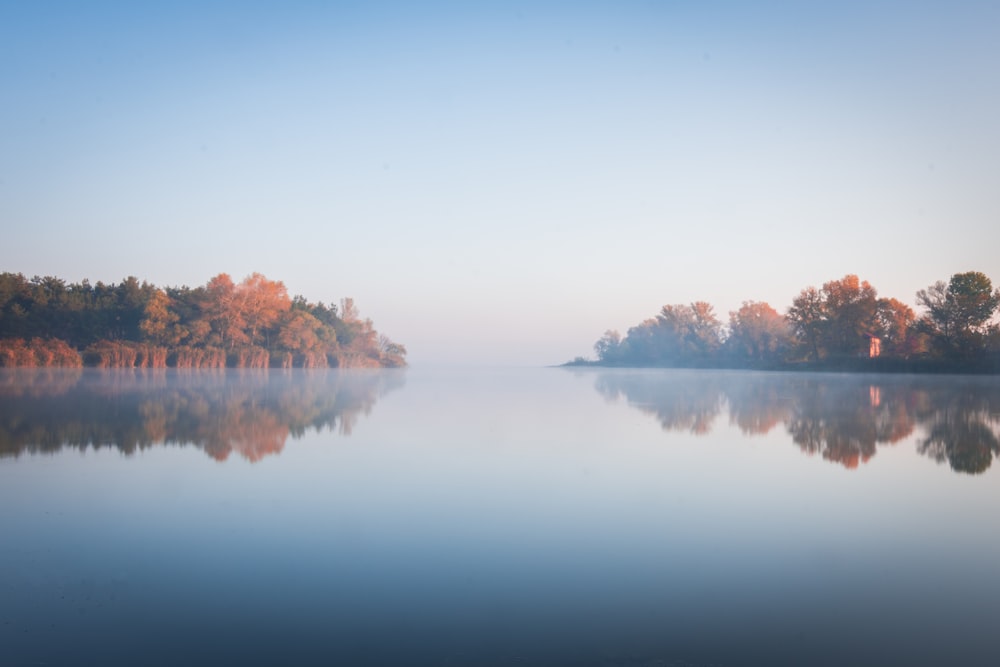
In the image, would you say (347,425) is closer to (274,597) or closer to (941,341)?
(274,597)

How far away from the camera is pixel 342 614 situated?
3615 millimetres

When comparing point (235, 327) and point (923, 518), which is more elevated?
point (235, 327)

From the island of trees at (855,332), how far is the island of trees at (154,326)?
52449 mm

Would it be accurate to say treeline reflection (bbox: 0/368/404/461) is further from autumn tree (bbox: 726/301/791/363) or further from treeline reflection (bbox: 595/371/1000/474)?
autumn tree (bbox: 726/301/791/363)

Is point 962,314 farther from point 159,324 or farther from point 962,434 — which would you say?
point 159,324

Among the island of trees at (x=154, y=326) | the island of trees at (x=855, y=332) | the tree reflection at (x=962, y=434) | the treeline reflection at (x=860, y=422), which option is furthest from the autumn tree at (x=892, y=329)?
the island of trees at (x=154, y=326)

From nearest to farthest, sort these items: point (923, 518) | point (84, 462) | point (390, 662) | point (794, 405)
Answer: point (390, 662) → point (923, 518) → point (84, 462) → point (794, 405)

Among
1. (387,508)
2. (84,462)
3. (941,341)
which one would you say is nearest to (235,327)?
(84,462)

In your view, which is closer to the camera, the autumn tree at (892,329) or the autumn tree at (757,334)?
the autumn tree at (892,329)

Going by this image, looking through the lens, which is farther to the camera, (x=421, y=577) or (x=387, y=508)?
(x=387, y=508)

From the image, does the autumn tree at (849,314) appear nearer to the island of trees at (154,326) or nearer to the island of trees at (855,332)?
the island of trees at (855,332)

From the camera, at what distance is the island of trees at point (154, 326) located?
49.5 metres

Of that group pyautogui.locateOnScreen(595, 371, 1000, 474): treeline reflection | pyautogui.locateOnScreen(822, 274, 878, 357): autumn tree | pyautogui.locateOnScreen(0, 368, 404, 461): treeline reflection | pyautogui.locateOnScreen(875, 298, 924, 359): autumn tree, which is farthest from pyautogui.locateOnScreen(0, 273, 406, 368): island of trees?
pyautogui.locateOnScreen(875, 298, 924, 359): autumn tree

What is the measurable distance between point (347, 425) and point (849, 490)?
9.32 metres
